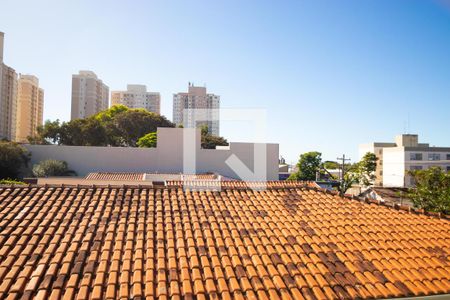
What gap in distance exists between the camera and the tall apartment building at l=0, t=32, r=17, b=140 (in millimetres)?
65438

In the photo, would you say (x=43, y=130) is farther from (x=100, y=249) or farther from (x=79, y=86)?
(x=100, y=249)

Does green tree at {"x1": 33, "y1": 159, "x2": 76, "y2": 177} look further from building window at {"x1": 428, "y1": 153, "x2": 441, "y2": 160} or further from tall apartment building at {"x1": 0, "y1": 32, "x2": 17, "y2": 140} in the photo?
building window at {"x1": 428, "y1": 153, "x2": 441, "y2": 160}

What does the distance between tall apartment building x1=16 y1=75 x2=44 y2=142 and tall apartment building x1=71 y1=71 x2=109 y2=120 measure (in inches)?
375

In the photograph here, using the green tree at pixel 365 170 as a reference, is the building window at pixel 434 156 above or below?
above

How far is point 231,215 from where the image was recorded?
6.74m

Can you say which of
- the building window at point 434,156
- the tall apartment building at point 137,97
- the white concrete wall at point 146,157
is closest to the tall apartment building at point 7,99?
the tall apartment building at point 137,97

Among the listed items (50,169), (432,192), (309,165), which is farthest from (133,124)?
(432,192)

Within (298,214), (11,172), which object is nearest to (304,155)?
(11,172)

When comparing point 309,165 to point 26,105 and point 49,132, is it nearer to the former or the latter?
point 49,132

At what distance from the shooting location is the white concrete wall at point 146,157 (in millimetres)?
34219

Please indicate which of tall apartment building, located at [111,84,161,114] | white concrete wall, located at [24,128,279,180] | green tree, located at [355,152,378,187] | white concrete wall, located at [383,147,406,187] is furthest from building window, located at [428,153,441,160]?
tall apartment building, located at [111,84,161,114]

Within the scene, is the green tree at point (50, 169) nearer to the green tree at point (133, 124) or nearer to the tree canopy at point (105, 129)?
the tree canopy at point (105, 129)

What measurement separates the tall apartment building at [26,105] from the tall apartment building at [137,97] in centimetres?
2177

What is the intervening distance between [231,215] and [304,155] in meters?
48.6
